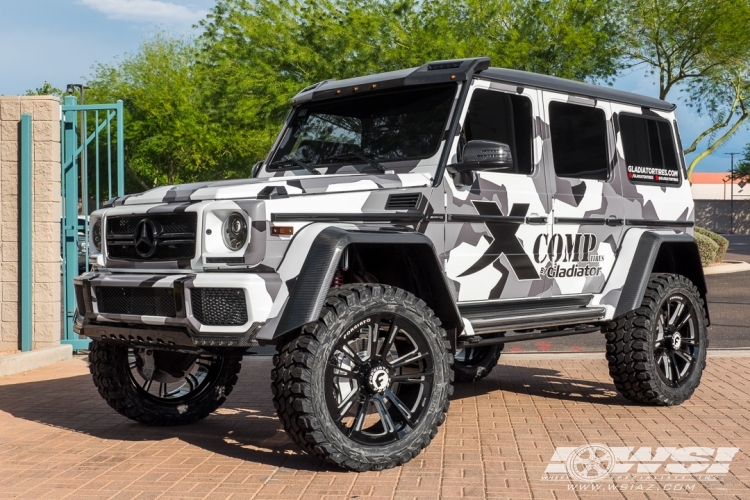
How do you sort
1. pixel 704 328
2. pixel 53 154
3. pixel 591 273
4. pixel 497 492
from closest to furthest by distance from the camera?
pixel 497 492
pixel 591 273
pixel 704 328
pixel 53 154

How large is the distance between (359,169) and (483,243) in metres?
0.93

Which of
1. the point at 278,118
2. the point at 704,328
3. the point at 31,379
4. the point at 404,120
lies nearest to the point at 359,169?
the point at 404,120

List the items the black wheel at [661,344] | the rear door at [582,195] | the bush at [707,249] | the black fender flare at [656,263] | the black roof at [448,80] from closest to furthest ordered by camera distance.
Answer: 1. the black roof at [448,80]
2. the rear door at [582,195]
3. the black fender flare at [656,263]
4. the black wheel at [661,344]
5. the bush at [707,249]

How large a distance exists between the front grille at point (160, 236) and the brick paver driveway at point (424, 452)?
4.04ft

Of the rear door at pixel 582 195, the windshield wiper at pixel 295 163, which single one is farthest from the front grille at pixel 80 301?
the rear door at pixel 582 195

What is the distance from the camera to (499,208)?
639 cm

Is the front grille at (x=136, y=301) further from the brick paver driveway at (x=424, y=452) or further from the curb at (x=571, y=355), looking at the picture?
the curb at (x=571, y=355)

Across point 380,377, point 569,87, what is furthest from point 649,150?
point 380,377

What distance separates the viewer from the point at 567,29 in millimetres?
25797

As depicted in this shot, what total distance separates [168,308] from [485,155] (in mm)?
2054

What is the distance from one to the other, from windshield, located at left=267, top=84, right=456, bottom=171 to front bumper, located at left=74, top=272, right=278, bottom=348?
1584 mm

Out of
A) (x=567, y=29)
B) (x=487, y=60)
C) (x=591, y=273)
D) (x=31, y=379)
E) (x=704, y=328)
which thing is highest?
(x=567, y=29)

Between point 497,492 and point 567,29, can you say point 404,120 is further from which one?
point 567,29

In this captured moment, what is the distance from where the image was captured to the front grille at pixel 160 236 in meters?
5.43
